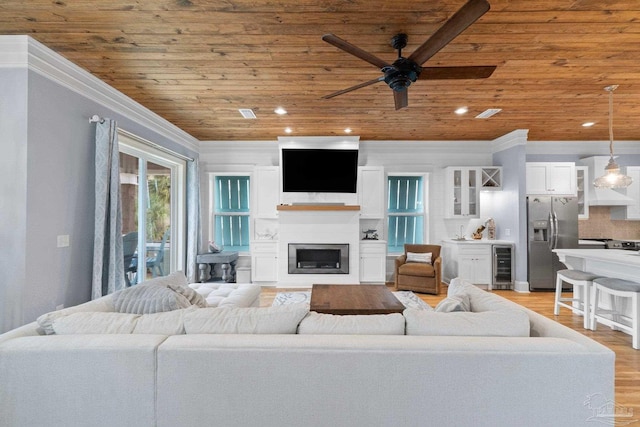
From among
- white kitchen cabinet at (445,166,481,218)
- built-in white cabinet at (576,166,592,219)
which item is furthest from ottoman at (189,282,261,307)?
built-in white cabinet at (576,166,592,219)

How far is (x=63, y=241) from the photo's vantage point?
9.39 feet

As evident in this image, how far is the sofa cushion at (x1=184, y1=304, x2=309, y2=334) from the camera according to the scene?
5.33 ft

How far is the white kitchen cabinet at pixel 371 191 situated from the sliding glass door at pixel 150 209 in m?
3.13

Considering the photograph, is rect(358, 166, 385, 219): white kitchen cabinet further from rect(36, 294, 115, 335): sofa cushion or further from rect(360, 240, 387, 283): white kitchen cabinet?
rect(36, 294, 115, 335): sofa cushion

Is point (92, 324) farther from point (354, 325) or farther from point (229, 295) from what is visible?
point (229, 295)

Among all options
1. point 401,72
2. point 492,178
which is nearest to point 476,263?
point 492,178

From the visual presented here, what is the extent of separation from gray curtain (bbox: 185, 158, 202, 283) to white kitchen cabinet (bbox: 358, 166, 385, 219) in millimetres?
2892

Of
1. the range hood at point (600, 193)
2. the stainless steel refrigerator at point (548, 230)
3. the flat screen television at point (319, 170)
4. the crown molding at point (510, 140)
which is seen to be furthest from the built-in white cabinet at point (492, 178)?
the flat screen television at point (319, 170)

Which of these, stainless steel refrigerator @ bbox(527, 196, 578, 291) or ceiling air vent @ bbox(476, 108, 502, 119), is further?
stainless steel refrigerator @ bbox(527, 196, 578, 291)

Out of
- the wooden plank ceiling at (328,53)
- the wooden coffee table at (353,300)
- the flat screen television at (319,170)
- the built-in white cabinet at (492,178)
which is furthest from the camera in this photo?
the built-in white cabinet at (492,178)

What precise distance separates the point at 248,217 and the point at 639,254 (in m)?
5.59

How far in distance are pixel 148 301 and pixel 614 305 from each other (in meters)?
4.71

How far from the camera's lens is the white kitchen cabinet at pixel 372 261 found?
5691 millimetres

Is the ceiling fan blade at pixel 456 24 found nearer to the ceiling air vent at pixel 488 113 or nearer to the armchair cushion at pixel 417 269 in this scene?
the ceiling air vent at pixel 488 113
